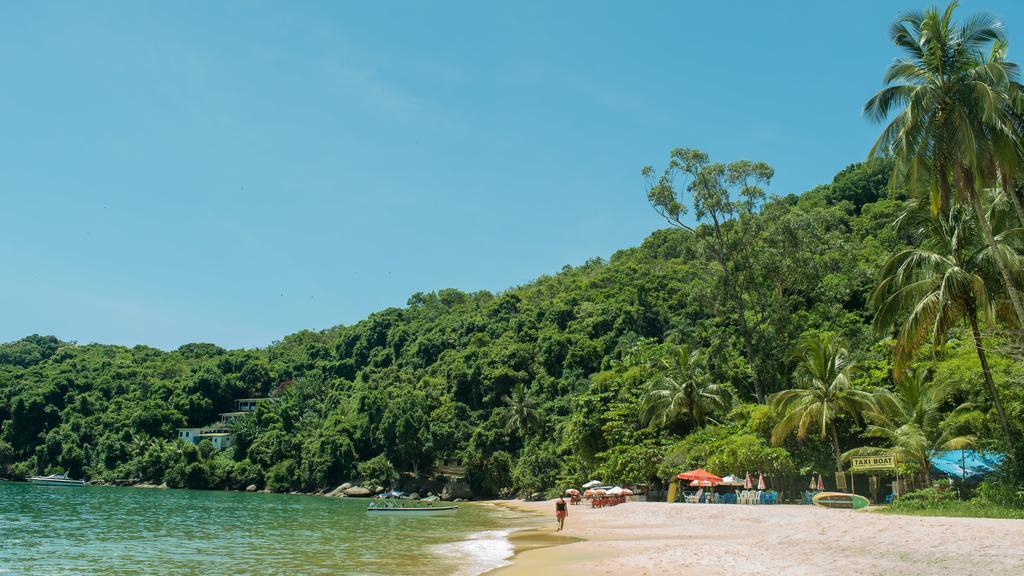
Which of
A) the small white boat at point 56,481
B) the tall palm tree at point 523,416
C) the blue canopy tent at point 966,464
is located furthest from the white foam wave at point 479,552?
the small white boat at point 56,481

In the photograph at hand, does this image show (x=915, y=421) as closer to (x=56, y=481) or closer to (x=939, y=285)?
(x=939, y=285)

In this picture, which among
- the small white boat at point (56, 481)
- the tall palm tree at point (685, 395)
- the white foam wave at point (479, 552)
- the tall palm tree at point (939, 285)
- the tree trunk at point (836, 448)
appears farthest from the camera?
the small white boat at point (56, 481)

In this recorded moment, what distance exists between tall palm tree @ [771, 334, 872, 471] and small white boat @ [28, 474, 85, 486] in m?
83.7

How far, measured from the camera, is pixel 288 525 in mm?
34781

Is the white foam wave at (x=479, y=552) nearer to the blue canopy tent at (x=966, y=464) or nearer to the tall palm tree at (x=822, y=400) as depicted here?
the tall palm tree at (x=822, y=400)

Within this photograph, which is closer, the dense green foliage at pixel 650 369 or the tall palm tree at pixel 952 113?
the tall palm tree at pixel 952 113

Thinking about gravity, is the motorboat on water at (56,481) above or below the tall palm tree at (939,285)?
below

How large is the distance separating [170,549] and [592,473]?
32021mm

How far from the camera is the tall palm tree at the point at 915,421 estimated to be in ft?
86.2

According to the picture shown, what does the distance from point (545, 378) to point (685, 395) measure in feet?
100

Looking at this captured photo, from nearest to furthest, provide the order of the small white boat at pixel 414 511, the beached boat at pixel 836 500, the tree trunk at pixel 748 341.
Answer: the beached boat at pixel 836 500
the tree trunk at pixel 748 341
the small white boat at pixel 414 511

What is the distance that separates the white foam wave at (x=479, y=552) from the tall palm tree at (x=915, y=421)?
1579cm

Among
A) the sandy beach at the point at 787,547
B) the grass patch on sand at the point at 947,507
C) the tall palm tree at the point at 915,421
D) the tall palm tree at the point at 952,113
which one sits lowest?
the sandy beach at the point at 787,547

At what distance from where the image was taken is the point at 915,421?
2881 centimetres
